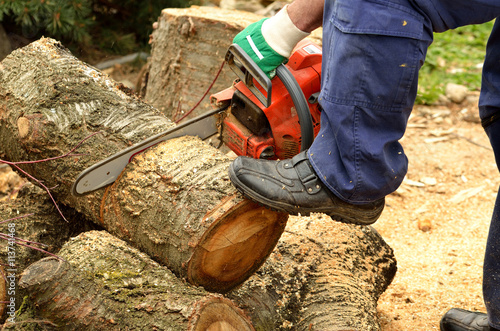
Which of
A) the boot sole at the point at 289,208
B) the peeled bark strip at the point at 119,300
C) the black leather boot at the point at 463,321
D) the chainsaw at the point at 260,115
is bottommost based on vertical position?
the black leather boot at the point at 463,321

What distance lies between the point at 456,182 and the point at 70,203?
307cm

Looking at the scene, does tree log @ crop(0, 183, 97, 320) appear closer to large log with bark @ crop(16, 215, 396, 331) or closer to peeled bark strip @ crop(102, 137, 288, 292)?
large log with bark @ crop(16, 215, 396, 331)

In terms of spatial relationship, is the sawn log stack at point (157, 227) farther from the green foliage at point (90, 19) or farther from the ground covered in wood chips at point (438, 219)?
the green foliage at point (90, 19)

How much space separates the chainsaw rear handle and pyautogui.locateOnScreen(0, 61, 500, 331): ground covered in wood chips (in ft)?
3.76

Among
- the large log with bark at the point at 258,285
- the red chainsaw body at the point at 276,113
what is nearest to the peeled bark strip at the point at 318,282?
the large log with bark at the point at 258,285

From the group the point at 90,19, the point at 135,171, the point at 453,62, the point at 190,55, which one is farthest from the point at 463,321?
the point at 453,62

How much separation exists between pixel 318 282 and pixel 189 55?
2035 millimetres

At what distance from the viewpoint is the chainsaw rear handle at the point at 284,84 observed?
1874 millimetres

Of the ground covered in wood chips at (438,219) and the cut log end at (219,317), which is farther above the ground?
the cut log end at (219,317)

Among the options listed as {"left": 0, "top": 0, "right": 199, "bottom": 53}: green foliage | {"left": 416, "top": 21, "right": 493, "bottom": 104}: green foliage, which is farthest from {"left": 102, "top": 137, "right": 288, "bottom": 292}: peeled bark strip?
{"left": 416, "top": 21, "right": 493, "bottom": 104}: green foliage

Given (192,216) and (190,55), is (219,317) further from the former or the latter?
(190,55)

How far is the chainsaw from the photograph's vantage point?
6.28 feet

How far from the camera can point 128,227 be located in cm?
204

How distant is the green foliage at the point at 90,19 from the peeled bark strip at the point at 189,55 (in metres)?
0.88
